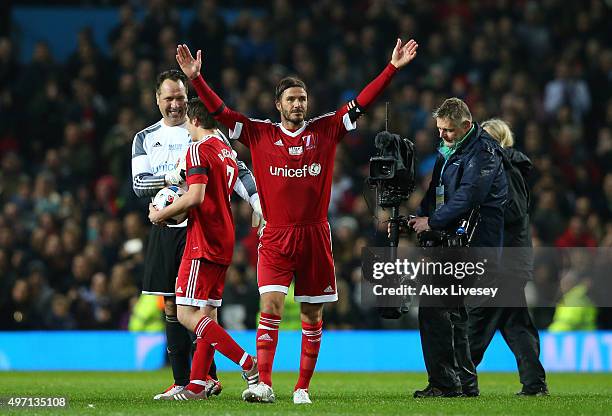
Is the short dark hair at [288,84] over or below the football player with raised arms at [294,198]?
over

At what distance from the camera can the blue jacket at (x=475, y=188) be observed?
8578 millimetres

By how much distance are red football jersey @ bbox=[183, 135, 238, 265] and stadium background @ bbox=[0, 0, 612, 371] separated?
606 cm

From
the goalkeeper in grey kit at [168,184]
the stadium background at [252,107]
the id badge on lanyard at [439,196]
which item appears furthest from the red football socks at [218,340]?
the stadium background at [252,107]

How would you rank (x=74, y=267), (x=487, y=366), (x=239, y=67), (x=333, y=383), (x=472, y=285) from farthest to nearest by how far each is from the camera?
(x=239, y=67), (x=74, y=267), (x=487, y=366), (x=333, y=383), (x=472, y=285)

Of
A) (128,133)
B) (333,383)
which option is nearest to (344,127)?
(333,383)

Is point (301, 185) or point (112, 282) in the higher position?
point (301, 185)

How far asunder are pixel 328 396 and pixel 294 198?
1697 mm

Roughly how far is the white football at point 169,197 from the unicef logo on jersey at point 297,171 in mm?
725

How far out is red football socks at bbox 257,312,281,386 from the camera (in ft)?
27.3

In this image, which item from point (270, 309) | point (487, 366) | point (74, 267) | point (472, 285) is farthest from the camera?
point (74, 267)

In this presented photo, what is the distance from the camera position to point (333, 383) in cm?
1127

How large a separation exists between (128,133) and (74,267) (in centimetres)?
240

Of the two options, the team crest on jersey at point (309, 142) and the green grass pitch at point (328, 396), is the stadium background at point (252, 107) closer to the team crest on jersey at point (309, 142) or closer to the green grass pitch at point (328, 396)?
the green grass pitch at point (328, 396)

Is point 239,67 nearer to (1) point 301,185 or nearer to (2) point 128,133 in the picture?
(2) point 128,133
